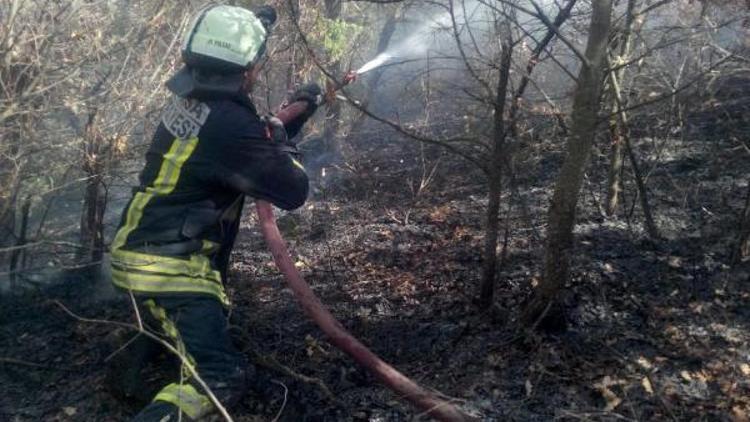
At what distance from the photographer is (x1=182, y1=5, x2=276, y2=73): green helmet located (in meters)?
2.80

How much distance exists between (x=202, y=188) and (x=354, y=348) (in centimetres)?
110

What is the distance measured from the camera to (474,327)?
3451 millimetres

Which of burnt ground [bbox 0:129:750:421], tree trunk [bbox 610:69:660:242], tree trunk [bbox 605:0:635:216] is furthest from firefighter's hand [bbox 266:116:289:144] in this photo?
tree trunk [bbox 605:0:635:216]

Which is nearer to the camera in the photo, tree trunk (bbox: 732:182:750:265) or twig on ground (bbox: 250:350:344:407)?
twig on ground (bbox: 250:350:344:407)

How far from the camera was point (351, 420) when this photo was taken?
114 inches

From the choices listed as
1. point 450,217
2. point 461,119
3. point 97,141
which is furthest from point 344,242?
point 461,119

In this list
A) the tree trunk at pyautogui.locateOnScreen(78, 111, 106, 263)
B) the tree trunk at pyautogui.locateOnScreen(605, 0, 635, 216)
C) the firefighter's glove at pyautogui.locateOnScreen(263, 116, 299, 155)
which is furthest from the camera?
the tree trunk at pyautogui.locateOnScreen(78, 111, 106, 263)

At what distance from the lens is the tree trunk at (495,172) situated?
9.84 ft

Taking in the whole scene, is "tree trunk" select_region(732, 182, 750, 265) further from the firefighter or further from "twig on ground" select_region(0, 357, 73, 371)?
"twig on ground" select_region(0, 357, 73, 371)

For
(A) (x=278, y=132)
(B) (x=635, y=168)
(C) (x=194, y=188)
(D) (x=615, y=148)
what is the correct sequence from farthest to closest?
(D) (x=615, y=148) < (B) (x=635, y=168) < (A) (x=278, y=132) < (C) (x=194, y=188)

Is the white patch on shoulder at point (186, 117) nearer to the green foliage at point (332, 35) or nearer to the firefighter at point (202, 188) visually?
the firefighter at point (202, 188)

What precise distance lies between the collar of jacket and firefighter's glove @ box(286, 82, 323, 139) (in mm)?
541

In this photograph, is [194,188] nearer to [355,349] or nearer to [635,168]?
[355,349]

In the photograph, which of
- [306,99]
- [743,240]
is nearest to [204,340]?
[306,99]
